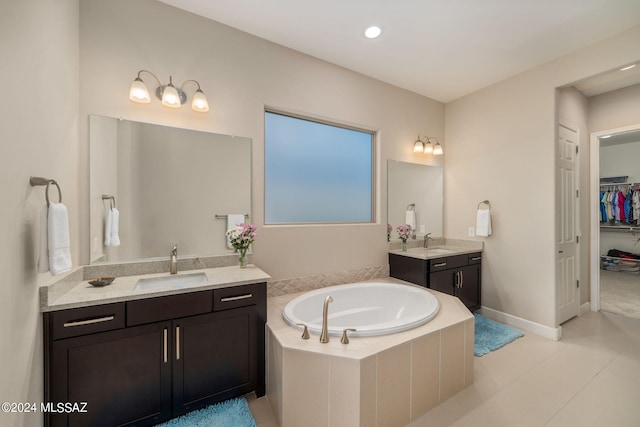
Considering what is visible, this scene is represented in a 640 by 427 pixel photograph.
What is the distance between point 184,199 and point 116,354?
1124 millimetres

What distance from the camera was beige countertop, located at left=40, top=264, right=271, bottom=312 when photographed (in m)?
1.38

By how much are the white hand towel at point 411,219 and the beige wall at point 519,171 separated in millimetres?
718

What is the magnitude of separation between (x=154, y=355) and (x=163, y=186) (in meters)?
1.20

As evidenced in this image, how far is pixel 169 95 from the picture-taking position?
1991mm

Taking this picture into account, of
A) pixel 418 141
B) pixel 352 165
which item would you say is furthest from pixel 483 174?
pixel 352 165

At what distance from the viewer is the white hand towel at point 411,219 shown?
3426 mm

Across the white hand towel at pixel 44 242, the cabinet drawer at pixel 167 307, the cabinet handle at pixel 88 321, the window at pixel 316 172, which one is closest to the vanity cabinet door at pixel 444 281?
the window at pixel 316 172

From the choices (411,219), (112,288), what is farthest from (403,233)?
(112,288)

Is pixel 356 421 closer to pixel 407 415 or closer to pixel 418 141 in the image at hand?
pixel 407 415

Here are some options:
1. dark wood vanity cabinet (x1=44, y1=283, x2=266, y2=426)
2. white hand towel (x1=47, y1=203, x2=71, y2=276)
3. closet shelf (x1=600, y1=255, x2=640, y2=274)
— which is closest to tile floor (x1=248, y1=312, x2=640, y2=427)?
dark wood vanity cabinet (x1=44, y1=283, x2=266, y2=426)

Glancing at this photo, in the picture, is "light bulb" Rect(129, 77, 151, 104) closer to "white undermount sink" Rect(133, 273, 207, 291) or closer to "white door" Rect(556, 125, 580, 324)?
"white undermount sink" Rect(133, 273, 207, 291)

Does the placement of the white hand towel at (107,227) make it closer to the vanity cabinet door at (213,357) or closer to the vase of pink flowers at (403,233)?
the vanity cabinet door at (213,357)

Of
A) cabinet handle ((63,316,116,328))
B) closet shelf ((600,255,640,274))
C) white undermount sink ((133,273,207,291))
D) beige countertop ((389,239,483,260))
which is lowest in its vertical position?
closet shelf ((600,255,640,274))

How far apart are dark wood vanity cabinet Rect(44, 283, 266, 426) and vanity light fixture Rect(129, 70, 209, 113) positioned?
4.70 ft
